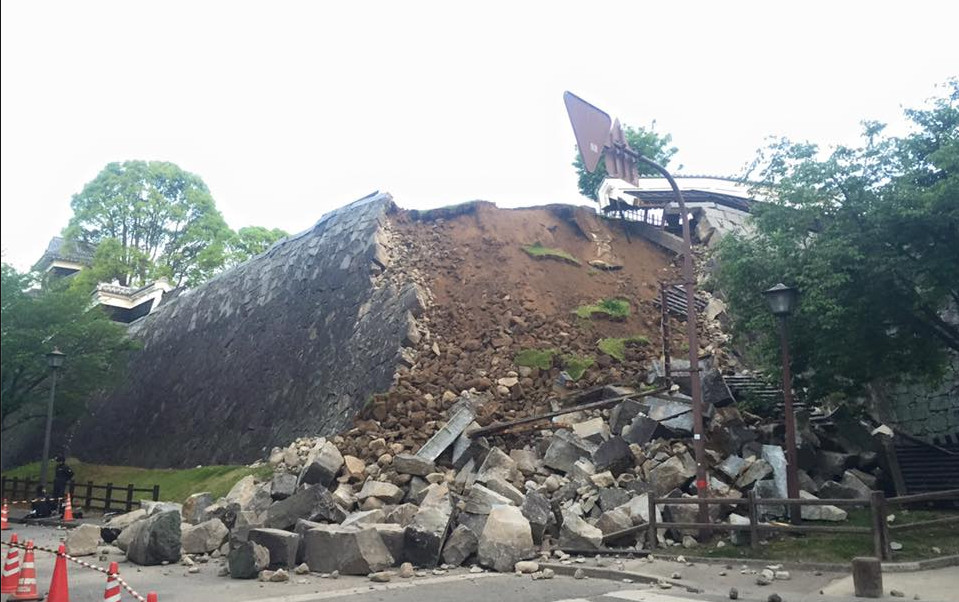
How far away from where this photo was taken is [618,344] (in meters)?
20.3

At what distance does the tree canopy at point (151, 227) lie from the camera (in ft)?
131

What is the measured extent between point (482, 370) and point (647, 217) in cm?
1350

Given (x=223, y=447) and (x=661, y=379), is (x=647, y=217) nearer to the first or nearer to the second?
(x=661, y=379)

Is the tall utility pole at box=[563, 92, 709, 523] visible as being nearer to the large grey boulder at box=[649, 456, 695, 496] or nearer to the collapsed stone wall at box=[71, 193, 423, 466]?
the large grey boulder at box=[649, 456, 695, 496]

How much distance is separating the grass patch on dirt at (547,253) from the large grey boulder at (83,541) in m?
15.7

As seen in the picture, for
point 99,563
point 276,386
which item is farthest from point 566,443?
point 276,386

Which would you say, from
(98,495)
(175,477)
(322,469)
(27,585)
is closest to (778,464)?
(322,469)

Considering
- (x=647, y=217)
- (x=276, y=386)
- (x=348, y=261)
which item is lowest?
(x=276, y=386)

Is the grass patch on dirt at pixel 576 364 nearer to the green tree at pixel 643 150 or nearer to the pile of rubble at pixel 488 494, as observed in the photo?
the pile of rubble at pixel 488 494

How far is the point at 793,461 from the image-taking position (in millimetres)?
11484

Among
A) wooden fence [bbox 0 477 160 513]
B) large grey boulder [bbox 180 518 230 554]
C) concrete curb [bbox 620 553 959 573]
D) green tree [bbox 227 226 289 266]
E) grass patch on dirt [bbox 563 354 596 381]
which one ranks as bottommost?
wooden fence [bbox 0 477 160 513]

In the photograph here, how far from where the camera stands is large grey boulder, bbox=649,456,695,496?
12.8 metres

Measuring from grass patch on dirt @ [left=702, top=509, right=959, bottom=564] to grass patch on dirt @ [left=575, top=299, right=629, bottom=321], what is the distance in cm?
1088

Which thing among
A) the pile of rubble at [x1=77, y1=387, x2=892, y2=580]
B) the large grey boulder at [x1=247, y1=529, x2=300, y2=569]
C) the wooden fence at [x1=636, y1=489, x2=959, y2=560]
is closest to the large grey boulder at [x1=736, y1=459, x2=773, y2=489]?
the pile of rubble at [x1=77, y1=387, x2=892, y2=580]
